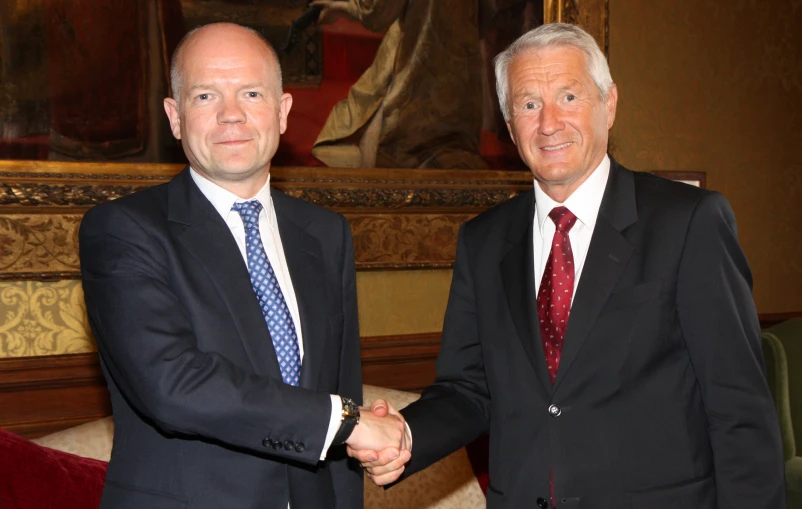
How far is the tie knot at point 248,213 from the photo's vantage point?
234 centimetres

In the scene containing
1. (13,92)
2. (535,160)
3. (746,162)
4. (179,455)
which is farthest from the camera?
(746,162)

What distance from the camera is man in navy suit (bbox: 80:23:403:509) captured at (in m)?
2.07

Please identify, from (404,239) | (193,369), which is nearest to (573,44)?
(193,369)

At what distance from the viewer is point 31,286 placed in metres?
3.75

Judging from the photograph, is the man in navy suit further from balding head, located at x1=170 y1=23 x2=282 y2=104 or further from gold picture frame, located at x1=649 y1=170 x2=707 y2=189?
gold picture frame, located at x1=649 y1=170 x2=707 y2=189

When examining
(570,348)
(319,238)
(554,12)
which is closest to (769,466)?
(570,348)

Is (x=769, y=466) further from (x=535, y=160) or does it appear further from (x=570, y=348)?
(x=535, y=160)

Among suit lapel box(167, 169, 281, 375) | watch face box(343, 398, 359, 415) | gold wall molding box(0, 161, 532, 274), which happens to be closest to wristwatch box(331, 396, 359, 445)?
watch face box(343, 398, 359, 415)

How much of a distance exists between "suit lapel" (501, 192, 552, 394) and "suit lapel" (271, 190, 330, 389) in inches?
20.1

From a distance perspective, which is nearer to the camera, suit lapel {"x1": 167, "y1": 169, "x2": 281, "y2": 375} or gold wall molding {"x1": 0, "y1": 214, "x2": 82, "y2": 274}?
suit lapel {"x1": 167, "y1": 169, "x2": 281, "y2": 375}

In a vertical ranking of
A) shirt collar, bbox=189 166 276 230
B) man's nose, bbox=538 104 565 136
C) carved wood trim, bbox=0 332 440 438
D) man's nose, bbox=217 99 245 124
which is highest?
man's nose, bbox=217 99 245 124

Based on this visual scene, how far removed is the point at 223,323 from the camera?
2168 mm

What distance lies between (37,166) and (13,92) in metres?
0.31

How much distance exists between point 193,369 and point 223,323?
16cm
